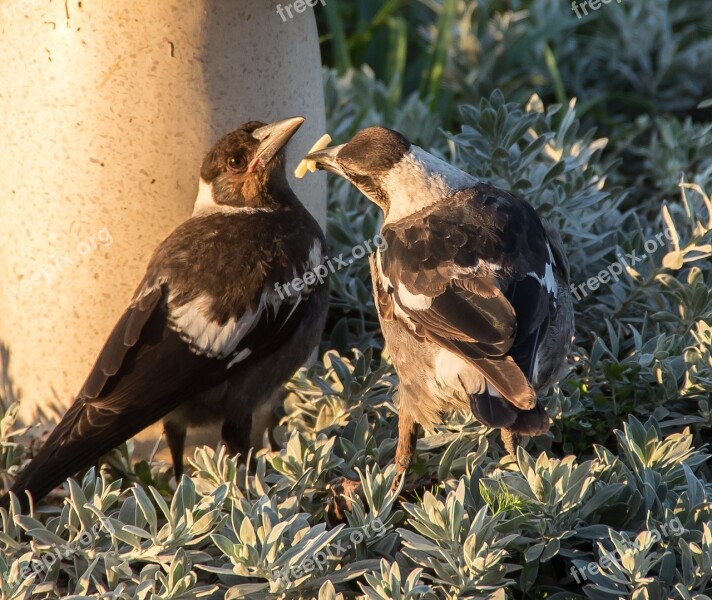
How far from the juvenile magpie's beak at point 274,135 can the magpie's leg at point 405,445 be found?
0.91 m

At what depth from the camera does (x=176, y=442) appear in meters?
3.16

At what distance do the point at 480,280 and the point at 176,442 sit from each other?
3.71 feet

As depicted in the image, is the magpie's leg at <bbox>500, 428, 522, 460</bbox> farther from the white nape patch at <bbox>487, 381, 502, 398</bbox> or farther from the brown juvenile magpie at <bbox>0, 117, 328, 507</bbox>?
the brown juvenile magpie at <bbox>0, 117, 328, 507</bbox>

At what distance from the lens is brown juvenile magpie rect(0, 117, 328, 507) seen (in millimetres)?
2879

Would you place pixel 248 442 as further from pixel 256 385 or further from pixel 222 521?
pixel 222 521

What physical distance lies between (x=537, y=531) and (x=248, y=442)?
101 centimetres

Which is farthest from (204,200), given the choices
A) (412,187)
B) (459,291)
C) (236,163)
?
(459,291)

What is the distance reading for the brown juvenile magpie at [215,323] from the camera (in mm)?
2879

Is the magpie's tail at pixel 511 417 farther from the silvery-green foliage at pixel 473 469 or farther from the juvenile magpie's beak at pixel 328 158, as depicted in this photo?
the juvenile magpie's beak at pixel 328 158

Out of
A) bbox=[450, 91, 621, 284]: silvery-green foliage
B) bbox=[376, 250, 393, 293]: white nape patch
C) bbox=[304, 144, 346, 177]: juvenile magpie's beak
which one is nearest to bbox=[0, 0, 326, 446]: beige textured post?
bbox=[304, 144, 346, 177]: juvenile magpie's beak
